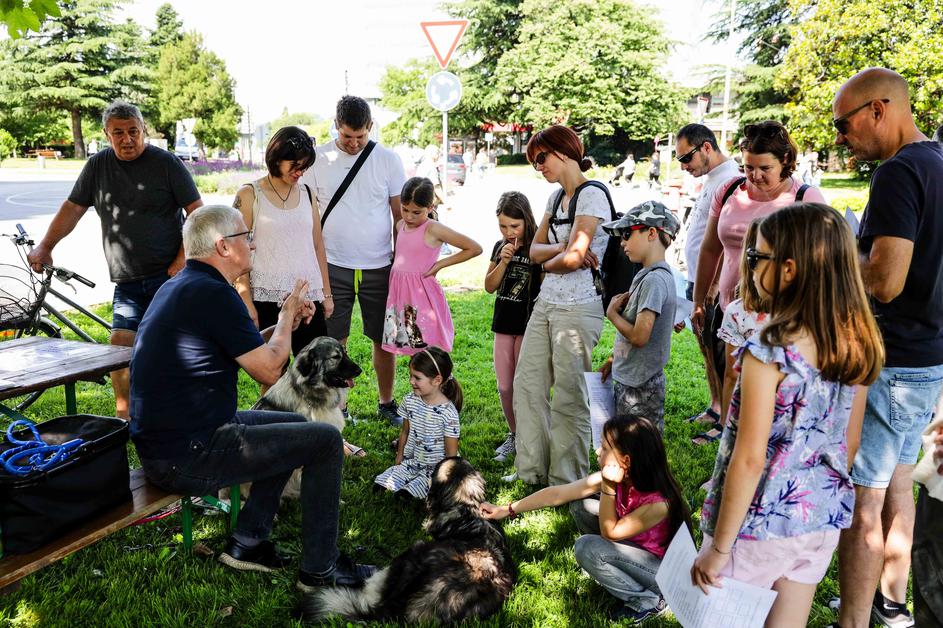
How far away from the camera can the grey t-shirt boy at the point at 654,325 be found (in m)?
3.61

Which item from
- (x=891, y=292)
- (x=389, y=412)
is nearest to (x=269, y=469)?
(x=389, y=412)

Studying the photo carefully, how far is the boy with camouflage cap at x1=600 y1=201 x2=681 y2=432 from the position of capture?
3.61m

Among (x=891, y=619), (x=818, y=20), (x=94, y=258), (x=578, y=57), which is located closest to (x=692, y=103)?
(x=578, y=57)

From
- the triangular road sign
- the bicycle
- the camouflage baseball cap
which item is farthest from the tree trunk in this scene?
the camouflage baseball cap

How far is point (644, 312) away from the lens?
11.8 ft

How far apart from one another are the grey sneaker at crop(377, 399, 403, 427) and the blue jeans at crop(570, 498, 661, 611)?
2.61 meters

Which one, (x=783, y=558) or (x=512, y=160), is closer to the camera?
(x=783, y=558)

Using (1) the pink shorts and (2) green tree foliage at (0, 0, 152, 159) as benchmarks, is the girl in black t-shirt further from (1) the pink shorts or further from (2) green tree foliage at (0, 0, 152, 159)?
(2) green tree foliage at (0, 0, 152, 159)

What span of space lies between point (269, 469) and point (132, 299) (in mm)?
2485

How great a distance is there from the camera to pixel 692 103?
2714 inches

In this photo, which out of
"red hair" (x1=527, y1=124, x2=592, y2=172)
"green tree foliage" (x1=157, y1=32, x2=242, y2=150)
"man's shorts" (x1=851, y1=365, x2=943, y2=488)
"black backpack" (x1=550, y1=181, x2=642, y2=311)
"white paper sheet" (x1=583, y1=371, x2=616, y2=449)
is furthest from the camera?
"green tree foliage" (x1=157, y1=32, x2=242, y2=150)

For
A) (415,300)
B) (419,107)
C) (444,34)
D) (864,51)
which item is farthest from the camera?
(419,107)

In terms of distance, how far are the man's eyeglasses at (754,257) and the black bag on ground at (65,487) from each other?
267 centimetres

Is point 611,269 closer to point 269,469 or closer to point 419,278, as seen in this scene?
point 419,278
